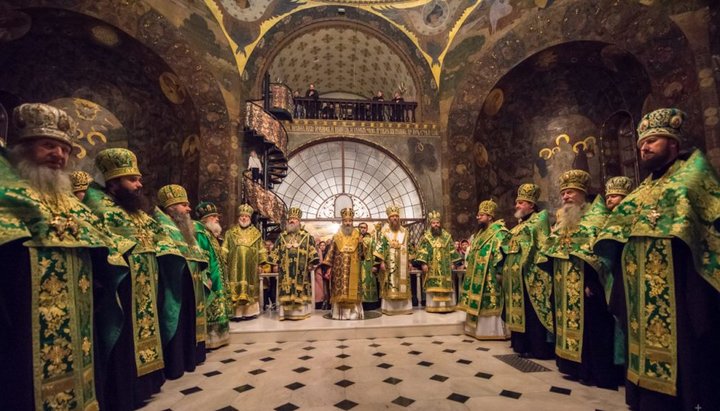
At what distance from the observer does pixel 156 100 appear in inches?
480

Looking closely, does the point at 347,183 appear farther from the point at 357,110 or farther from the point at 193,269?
the point at 193,269

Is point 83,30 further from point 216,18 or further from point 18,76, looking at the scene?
point 216,18

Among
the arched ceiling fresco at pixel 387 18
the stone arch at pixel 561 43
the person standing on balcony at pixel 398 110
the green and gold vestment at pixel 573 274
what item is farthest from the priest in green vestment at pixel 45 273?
the person standing on balcony at pixel 398 110

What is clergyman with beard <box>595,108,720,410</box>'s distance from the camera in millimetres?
2580

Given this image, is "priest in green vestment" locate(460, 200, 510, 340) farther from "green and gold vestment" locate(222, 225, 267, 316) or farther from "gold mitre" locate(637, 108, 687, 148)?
"green and gold vestment" locate(222, 225, 267, 316)

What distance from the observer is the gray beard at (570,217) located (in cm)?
426

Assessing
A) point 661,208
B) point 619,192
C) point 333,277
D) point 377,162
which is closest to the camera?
point 661,208

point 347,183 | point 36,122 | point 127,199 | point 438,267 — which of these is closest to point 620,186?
point 438,267

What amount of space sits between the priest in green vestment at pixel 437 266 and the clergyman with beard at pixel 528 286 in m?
3.15

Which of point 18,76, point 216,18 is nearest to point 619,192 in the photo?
point 216,18

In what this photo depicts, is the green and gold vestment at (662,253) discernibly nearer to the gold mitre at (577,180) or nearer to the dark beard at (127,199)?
the gold mitre at (577,180)

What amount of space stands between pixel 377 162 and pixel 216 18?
25.4 feet

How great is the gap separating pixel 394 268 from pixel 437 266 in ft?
3.49

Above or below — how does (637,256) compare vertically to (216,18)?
below
